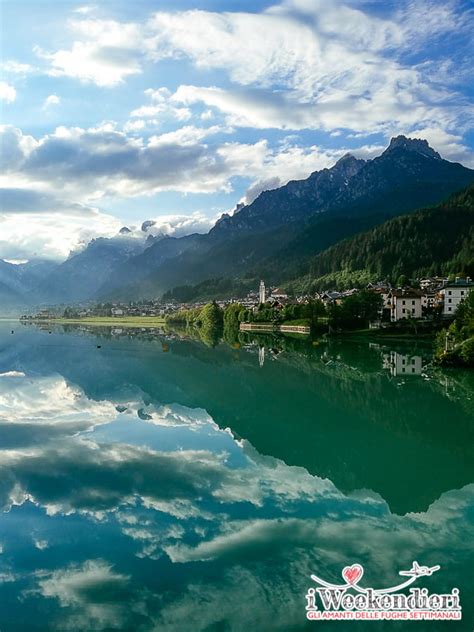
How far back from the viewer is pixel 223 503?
49.8 feet

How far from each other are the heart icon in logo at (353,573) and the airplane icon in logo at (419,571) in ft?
2.77

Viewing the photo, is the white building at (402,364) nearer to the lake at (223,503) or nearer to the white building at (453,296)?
the lake at (223,503)

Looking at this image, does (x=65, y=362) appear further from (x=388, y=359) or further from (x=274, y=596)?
(x=274, y=596)

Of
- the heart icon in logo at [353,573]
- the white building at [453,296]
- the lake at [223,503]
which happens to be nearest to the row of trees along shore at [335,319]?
the white building at [453,296]

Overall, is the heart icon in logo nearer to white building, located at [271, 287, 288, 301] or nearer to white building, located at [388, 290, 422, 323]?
white building, located at [388, 290, 422, 323]

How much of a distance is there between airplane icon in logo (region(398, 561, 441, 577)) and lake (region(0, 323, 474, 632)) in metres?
0.15

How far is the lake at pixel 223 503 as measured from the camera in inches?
405

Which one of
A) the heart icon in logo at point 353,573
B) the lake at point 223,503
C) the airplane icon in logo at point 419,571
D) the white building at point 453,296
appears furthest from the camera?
the white building at point 453,296

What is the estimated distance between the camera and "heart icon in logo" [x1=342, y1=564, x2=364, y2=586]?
10711mm

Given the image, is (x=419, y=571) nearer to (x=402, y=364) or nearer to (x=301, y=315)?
(x=402, y=364)

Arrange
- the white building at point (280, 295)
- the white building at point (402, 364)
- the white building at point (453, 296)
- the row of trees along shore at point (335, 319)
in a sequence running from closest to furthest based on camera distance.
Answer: the white building at point (402, 364), the row of trees along shore at point (335, 319), the white building at point (453, 296), the white building at point (280, 295)

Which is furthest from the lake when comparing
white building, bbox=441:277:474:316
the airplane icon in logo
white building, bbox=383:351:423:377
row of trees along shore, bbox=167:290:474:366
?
white building, bbox=441:277:474:316

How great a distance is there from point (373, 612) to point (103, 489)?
373 inches

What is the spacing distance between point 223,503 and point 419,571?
5900 mm
